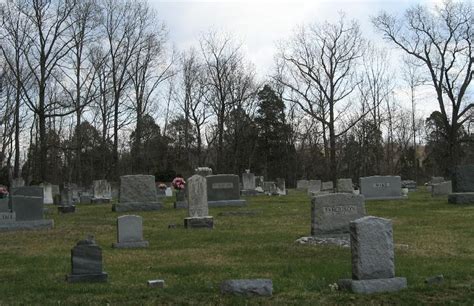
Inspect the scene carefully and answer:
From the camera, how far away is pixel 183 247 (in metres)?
13.0

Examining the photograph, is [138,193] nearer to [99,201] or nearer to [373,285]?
[99,201]

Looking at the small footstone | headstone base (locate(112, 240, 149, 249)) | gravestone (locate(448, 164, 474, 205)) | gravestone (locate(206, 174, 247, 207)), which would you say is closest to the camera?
the small footstone

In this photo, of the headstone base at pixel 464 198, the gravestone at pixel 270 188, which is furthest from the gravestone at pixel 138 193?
the gravestone at pixel 270 188

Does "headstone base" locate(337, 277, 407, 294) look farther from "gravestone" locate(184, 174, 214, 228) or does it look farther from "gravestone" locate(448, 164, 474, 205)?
"gravestone" locate(448, 164, 474, 205)

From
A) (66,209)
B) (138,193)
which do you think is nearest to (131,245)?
(138,193)

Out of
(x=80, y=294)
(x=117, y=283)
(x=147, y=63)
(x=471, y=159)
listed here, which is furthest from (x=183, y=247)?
(x=471, y=159)

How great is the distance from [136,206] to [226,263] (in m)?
14.5

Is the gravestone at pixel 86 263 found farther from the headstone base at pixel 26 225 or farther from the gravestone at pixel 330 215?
the headstone base at pixel 26 225

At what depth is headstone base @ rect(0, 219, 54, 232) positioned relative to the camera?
17516mm

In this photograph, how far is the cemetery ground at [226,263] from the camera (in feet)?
24.5

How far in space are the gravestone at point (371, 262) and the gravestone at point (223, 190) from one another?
18093mm

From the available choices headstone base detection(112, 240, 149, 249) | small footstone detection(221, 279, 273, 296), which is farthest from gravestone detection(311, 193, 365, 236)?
small footstone detection(221, 279, 273, 296)

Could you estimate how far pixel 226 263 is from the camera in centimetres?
1042

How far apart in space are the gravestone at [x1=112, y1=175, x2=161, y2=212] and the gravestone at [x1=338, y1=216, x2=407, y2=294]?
57.3 ft
